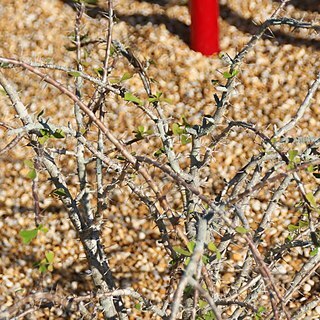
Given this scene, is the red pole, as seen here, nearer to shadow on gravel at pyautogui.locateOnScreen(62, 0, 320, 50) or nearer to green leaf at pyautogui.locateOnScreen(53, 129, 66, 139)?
shadow on gravel at pyautogui.locateOnScreen(62, 0, 320, 50)

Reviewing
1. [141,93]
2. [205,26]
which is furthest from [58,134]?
[205,26]

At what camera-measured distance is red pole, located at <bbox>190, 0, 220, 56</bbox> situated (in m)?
3.77

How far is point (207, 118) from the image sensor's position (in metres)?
1.92

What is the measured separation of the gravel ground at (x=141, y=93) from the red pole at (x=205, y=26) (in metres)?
0.07

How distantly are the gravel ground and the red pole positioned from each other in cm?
7

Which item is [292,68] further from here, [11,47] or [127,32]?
[11,47]

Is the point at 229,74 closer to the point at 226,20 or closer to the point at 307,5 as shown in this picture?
the point at 226,20

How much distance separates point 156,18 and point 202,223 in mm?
2719

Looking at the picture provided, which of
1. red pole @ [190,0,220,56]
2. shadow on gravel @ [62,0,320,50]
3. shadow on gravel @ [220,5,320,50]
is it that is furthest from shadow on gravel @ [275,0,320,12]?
red pole @ [190,0,220,56]

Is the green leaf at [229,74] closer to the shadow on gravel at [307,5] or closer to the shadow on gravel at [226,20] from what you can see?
the shadow on gravel at [226,20]

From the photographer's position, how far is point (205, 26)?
3799mm

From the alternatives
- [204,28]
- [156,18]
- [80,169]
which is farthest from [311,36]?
[80,169]

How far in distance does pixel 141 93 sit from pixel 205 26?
1.67ft

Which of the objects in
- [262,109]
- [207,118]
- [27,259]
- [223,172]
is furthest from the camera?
[262,109]
